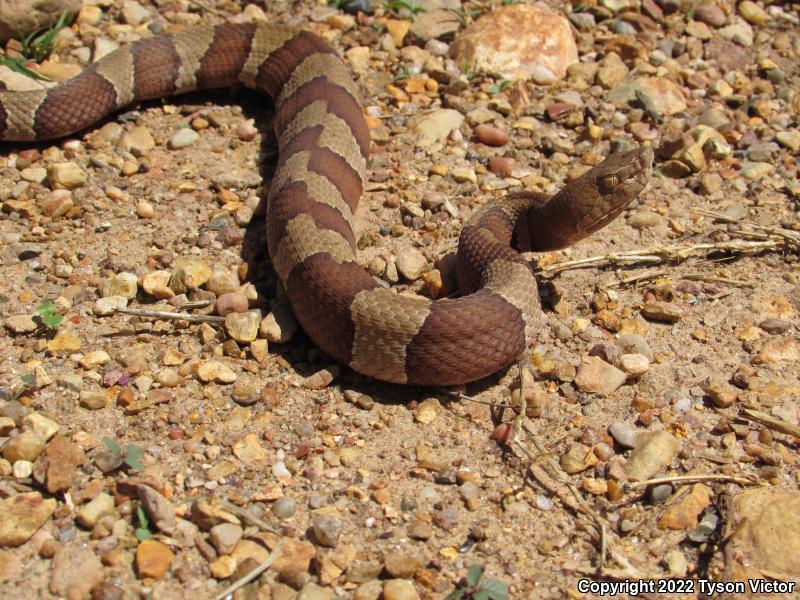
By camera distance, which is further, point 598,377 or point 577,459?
point 598,377

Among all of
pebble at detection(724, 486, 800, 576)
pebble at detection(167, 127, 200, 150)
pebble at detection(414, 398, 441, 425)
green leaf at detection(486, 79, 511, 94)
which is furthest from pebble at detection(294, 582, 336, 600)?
green leaf at detection(486, 79, 511, 94)

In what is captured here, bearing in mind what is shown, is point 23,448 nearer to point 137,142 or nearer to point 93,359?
point 93,359

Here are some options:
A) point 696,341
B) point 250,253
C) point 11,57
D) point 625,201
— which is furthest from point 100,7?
point 696,341

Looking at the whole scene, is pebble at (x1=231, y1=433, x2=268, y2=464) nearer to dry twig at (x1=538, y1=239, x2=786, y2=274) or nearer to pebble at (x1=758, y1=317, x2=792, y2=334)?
dry twig at (x1=538, y1=239, x2=786, y2=274)

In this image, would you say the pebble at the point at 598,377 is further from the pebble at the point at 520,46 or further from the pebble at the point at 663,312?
the pebble at the point at 520,46

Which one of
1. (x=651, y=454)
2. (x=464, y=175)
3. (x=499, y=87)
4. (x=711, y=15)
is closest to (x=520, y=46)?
(x=499, y=87)

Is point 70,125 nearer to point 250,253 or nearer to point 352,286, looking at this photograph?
point 250,253

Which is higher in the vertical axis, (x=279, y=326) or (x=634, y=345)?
(x=279, y=326)

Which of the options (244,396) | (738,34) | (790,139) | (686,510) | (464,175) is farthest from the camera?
(738,34)
